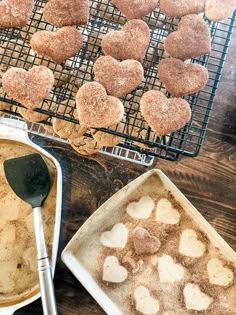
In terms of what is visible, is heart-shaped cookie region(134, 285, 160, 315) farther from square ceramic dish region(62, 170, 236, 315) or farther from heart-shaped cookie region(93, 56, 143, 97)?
heart-shaped cookie region(93, 56, 143, 97)

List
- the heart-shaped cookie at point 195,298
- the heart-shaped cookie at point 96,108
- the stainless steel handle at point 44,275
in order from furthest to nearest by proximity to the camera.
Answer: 1. the heart-shaped cookie at point 195,298
2. the stainless steel handle at point 44,275
3. the heart-shaped cookie at point 96,108

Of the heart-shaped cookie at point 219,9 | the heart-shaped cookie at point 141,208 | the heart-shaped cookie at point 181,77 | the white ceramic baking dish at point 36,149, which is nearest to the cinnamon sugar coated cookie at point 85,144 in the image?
the white ceramic baking dish at point 36,149

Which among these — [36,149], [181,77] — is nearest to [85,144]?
[36,149]

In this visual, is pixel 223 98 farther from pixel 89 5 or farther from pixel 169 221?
pixel 89 5

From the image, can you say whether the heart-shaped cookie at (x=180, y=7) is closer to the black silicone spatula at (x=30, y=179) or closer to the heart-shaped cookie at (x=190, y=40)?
the heart-shaped cookie at (x=190, y=40)

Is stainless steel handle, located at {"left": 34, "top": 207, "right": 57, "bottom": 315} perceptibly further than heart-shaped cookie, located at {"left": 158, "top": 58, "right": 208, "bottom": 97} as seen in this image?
Yes

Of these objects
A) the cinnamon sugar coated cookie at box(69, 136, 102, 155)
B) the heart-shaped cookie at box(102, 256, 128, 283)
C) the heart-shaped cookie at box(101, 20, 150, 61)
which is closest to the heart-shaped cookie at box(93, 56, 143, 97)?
the heart-shaped cookie at box(101, 20, 150, 61)
